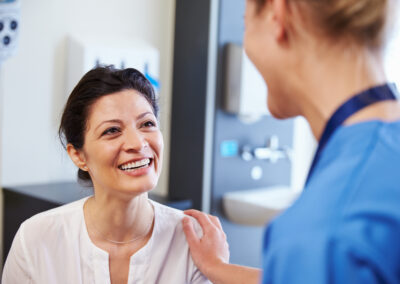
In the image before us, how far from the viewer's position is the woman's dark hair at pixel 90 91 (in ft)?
4.54

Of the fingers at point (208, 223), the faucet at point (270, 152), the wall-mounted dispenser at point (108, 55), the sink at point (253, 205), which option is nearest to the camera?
the fingers at point (208, 223)

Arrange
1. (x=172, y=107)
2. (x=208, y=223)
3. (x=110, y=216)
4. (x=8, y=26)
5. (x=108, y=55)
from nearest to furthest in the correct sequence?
(x=208, y=223) < (x=110, y=216) < (x=8, y=26) < (x=108, y=55) < (x=172, y=107)

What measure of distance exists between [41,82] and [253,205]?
123 cm

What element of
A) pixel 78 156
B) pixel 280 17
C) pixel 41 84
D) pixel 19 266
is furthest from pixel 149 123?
pixel 41 84

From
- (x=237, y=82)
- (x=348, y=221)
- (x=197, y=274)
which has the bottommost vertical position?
(x=197, y=274)

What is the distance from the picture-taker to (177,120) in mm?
2752

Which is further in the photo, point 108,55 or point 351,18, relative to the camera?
point 108,55

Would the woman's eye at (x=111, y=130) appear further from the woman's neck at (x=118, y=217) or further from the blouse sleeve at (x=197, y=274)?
the blouse sleeve at (x=197, y=274)

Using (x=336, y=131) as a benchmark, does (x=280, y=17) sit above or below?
above

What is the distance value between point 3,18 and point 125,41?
0.79m

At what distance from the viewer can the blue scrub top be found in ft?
1.74

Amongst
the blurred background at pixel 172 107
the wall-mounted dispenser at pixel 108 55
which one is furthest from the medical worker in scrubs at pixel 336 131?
the wall-mounted dispenser at pixel 108 55

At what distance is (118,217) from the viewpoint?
1.41m

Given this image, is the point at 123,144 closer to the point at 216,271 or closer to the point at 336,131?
the point at 216,271
